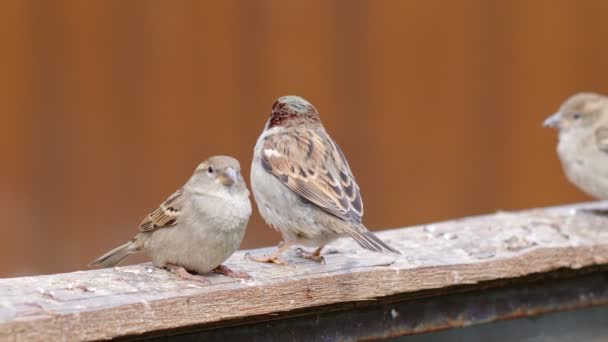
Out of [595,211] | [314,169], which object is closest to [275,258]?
[314,169]

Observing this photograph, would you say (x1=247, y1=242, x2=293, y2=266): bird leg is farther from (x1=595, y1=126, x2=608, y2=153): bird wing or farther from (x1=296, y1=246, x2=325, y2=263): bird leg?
(x1=595, y1=126, x2=608, y2=153): bird wing

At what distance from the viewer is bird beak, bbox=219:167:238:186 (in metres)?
2.92

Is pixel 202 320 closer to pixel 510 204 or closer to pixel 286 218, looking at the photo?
pixel 286 218

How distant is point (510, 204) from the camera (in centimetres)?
628

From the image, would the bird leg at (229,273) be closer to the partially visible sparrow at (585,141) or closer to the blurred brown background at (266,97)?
the blurred brown background at (266,97)

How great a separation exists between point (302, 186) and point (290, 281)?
0.68 meters

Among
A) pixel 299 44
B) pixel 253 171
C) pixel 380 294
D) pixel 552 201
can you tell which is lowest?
pixel 552 201

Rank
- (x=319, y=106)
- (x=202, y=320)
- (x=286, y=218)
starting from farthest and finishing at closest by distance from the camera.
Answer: (x=319, y=106), (x=286, y=218), (x=202, y=320)

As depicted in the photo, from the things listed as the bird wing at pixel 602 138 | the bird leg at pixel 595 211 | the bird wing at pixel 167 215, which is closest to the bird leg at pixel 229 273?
the bird wing at pixel 167 215

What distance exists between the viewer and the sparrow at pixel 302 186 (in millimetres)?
3295

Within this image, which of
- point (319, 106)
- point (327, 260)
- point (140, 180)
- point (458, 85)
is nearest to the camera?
point (327, 260)

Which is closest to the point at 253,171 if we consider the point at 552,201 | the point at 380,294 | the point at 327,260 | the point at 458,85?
the point at 327,260

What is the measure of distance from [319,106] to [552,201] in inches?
63.4

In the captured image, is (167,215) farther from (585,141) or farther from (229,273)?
(585,141)
